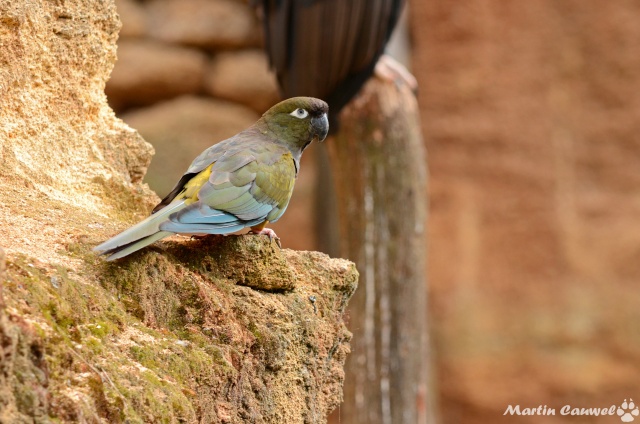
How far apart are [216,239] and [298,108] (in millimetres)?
678

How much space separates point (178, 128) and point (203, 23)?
2.50 ft

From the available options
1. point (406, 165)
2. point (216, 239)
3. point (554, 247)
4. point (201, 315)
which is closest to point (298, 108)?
point (216, 239)

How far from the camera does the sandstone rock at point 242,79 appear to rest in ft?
21.8

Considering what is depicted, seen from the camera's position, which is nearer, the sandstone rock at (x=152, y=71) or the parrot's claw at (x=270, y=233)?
the parrot's claw at (x=270, y=233)

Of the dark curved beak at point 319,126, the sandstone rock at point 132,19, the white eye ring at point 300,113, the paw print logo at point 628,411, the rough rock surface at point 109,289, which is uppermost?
the sandstone rock at point 132,19

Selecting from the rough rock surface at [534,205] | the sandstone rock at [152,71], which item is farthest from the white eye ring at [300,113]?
the sandstone rock at [152,71]

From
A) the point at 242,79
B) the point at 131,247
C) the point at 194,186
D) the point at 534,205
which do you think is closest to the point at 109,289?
the point at 131,247

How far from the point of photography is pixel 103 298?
1954 mm

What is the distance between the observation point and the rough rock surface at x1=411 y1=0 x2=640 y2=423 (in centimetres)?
597

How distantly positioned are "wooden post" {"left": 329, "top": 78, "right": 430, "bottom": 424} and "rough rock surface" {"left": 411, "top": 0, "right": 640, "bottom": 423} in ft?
5.46

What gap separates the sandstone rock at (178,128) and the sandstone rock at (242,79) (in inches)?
4.5

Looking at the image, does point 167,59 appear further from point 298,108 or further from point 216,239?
point 216,239

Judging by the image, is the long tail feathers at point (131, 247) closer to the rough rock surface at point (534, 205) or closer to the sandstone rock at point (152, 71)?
the rough rock surface at point (534, 205)

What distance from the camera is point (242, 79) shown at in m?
6.64
